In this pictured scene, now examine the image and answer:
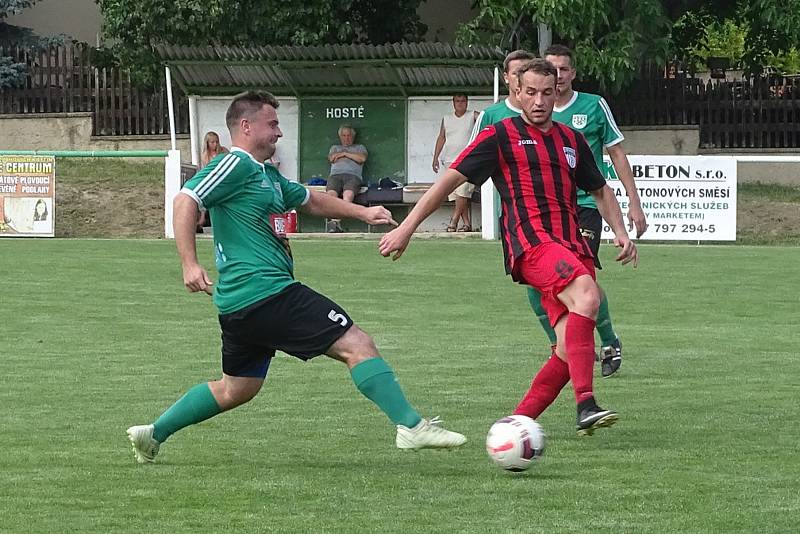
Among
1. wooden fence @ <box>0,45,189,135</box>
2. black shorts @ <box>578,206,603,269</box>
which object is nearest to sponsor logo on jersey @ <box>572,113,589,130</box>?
black shorts @ <box>578,206,603,269</box>

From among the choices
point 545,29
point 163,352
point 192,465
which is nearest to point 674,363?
point 163,352

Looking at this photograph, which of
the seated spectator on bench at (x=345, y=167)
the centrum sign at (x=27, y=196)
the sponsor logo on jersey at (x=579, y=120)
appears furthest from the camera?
the seated spectator on bench at (x=345, y=167)

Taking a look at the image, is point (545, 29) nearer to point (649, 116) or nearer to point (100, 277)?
point (649, 116)

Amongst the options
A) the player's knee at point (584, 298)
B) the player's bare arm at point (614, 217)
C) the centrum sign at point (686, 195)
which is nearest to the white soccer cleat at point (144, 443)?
the player's knee at point (584, 298)

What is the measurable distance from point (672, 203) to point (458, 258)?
3.88 meters

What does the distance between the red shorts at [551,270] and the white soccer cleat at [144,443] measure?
179 cm

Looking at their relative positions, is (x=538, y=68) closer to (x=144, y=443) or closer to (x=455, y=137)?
(x=144, y=443)

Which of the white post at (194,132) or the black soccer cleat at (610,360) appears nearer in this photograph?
the black soccer cleat at (610,360)

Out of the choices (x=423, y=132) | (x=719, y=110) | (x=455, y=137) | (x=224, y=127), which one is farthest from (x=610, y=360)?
(x=719, y=110)

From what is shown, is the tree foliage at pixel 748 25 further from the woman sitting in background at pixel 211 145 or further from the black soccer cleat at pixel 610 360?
the black soccer cleat at pixel 610 360

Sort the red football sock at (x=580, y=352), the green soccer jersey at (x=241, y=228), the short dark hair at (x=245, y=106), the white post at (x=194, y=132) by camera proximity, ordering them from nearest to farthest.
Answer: the green soccer jersey at (x=241, y=228), the short dark hair at (x=245, y=106), the red football sock at (x=580, y=352), the white post at (x=194, y=132)

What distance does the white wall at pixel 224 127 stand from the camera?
2488 centimetres

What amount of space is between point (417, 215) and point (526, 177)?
1.96 feet

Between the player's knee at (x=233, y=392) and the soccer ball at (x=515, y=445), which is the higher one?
the player's knee at (x=233, y=392)
